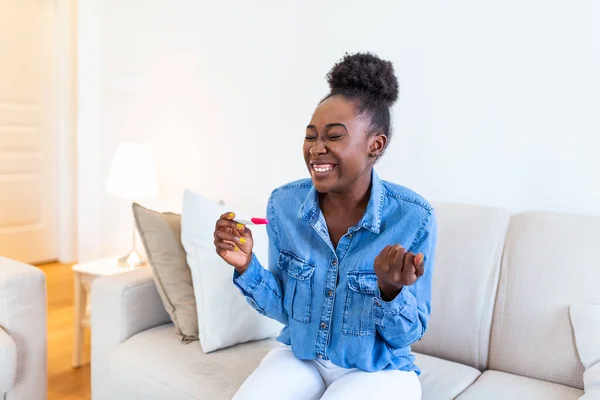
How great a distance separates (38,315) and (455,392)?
1278 mm

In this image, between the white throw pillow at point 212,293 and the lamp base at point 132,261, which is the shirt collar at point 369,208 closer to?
the white throw pillow at point 212,293

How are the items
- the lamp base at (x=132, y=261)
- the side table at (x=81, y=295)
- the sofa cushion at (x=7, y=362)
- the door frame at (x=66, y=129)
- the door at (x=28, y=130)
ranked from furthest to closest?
the door frame at (x=66, y=129) < the door at (x=28, y=130) < the lamp base at (x=132, y=261) < the side table at (x=81, y=295) < the sofa cushion at (x=7, y=362)

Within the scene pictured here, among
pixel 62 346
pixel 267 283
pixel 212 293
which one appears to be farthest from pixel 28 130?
pixel 267 283

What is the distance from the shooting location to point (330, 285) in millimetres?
1431

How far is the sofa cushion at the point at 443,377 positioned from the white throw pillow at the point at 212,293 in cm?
48

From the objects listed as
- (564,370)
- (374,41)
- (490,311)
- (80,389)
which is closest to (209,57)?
(374,41)

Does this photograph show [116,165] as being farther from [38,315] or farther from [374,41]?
[374,41]

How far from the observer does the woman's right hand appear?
4.48 ft

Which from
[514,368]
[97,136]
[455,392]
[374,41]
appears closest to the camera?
[455,392]

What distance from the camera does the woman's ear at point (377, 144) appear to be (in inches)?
56.6

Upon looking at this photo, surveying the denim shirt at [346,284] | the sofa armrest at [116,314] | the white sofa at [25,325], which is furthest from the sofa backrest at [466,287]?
the white sofa at [25,325]

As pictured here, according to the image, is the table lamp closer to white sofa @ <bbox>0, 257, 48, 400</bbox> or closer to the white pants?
white sofa @ <bbox>0, 257, 48, 400</bbox>

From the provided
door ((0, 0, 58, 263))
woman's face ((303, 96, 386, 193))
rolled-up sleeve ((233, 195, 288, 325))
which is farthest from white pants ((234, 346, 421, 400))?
door ((0, 0, 58, 263))

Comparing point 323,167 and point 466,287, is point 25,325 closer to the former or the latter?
point 323,167
